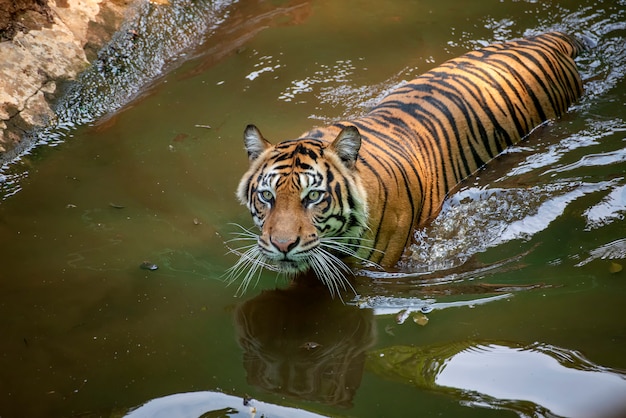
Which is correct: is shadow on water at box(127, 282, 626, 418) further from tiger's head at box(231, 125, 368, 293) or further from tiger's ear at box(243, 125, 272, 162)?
tiger's ear at box(243, 125, 272, 162)

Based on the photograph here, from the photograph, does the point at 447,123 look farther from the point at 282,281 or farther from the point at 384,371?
the point at 384,371

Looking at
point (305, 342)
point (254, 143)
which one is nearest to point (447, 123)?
point (254, 143)

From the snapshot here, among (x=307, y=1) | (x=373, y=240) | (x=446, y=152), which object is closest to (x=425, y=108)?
(x=446, y=152)

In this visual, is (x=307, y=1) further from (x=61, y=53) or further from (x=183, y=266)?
(x=183, y=266)

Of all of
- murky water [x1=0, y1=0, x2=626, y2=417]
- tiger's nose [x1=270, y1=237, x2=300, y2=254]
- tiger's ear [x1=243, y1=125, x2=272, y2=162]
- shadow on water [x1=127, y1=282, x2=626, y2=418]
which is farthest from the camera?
tiger's ear [x1=243, y1=125, x2=272, y2=162]

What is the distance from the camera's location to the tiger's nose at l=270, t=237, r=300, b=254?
2902 millimetres

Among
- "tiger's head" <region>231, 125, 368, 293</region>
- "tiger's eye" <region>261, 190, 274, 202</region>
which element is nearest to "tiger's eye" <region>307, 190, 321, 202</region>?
"tiger's head" <region>231, 125, 368, 293</region>

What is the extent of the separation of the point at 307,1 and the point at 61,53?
2.11 metres

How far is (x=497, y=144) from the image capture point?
4305 mm

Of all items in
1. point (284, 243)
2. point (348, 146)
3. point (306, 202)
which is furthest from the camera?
point (348, 146)

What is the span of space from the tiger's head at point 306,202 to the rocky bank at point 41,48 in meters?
2.02

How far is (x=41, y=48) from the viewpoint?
5039 mm

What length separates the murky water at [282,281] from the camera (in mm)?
2613

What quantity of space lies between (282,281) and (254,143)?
0.68 meters
